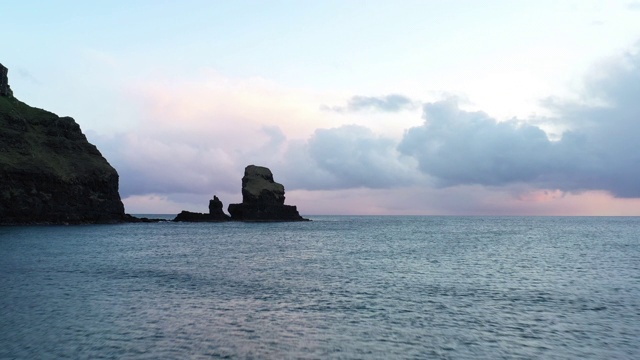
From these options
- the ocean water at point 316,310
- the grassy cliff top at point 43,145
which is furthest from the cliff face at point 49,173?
the ocean water at point 316,310

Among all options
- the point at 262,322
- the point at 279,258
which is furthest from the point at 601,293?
the point at 279,258

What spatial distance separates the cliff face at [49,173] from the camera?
5778 inches

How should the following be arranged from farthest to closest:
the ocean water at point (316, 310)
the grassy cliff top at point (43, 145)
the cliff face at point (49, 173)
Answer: the grassy cliff top at point (43, 145) < the cliff face at point (49, 173) < the ocean water at point (316, 310)

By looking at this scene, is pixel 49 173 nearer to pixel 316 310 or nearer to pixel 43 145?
pixel 43 145

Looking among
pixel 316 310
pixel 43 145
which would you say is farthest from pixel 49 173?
pixel 316 310

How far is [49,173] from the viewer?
513ft

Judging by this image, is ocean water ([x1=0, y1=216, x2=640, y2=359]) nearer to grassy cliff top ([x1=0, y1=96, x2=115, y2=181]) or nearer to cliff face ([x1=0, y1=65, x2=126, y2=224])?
cliff face ([x1=0, y1=65, x2=126, y2=224])

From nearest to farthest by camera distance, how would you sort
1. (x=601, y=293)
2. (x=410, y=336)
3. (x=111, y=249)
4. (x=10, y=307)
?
(x=410, y=336) < (x=10, y=307) < (x=601, y=293) < (x=111, y=249)

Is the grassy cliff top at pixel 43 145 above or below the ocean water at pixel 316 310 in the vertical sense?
above

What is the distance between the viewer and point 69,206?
163 meters

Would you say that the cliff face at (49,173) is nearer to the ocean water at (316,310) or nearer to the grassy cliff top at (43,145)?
the grassy cliff top at (43,145)

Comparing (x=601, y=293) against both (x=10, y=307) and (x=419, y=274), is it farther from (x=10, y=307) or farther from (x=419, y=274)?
(x=10, y=307)

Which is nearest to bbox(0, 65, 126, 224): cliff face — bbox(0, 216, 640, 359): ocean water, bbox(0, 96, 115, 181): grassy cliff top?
bbox(0, 96, 115, 181): grassy cliff top

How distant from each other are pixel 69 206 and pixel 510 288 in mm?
157557
